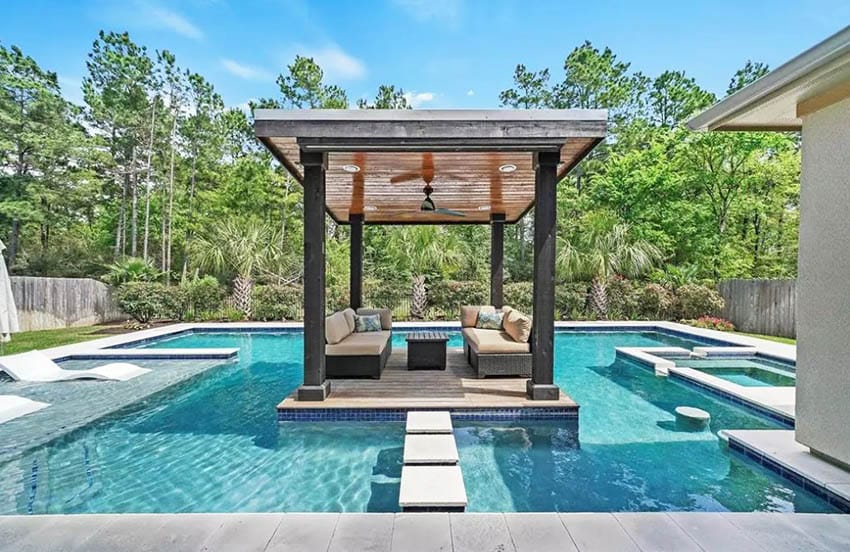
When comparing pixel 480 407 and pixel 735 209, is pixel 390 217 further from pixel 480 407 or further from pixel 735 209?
pixel 735 209

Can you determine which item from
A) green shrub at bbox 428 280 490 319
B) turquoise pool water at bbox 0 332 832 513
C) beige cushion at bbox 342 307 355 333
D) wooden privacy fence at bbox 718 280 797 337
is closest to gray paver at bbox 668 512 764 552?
turquoise pool water at bbox 0 332 832 513

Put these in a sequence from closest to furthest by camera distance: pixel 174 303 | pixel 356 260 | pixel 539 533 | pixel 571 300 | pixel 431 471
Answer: pixel 539 533 < pixel 431 471 < pixel 356 260 < pixel 174 303 < pixel 571 300

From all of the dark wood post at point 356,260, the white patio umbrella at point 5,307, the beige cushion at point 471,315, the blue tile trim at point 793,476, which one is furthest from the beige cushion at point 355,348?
the white patio umbrella at point 5,307

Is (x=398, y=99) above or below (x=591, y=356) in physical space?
above

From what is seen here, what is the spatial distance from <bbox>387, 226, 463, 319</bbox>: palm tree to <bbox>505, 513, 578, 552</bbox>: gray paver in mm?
11090

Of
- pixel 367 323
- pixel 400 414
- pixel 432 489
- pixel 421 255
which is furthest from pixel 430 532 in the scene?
pixel 421 255

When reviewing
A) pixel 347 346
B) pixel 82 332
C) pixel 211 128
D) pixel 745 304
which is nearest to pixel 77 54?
pixel 211 128

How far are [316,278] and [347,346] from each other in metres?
1.38

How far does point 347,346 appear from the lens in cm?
599

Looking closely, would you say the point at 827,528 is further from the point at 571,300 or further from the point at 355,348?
the point at 571,300

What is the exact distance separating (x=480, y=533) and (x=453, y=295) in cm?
1144

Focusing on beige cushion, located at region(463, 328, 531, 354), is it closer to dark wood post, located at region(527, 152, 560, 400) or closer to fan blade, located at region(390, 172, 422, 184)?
dark wood post, located at region(527, 152, 560, 400)

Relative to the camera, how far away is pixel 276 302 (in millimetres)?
13570

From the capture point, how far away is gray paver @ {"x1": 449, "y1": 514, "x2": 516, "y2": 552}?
2275 millimetres
